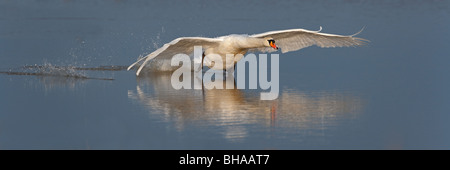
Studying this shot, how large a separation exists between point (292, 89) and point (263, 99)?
1.46 metres

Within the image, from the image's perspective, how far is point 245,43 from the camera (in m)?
15.3

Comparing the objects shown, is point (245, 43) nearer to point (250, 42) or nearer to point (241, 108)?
point (250, 42)

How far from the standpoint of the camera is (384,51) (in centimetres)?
2045

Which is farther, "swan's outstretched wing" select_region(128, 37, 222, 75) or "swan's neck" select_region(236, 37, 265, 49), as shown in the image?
"swan's neck" select_region(236, 37, 265, 49)

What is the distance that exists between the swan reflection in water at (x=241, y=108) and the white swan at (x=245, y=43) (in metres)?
1.15

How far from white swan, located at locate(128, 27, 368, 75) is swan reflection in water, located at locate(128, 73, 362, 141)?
1145mm

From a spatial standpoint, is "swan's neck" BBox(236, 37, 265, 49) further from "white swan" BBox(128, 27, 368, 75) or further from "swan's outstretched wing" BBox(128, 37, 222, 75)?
"swan's outstretched wing" BBox(128, 37, 222, 75)

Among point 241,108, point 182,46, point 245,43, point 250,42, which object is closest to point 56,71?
point 182,46

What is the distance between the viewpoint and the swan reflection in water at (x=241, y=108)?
32.9 ft

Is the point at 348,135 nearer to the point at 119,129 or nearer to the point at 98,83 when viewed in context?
the point at 119,129

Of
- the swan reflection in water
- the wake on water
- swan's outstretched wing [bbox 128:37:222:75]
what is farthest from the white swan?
the wake on water

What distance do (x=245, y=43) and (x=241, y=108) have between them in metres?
4.02

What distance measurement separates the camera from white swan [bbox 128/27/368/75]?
15055 millimetres

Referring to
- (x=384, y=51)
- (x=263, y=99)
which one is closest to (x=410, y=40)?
(x=384, y=51)
